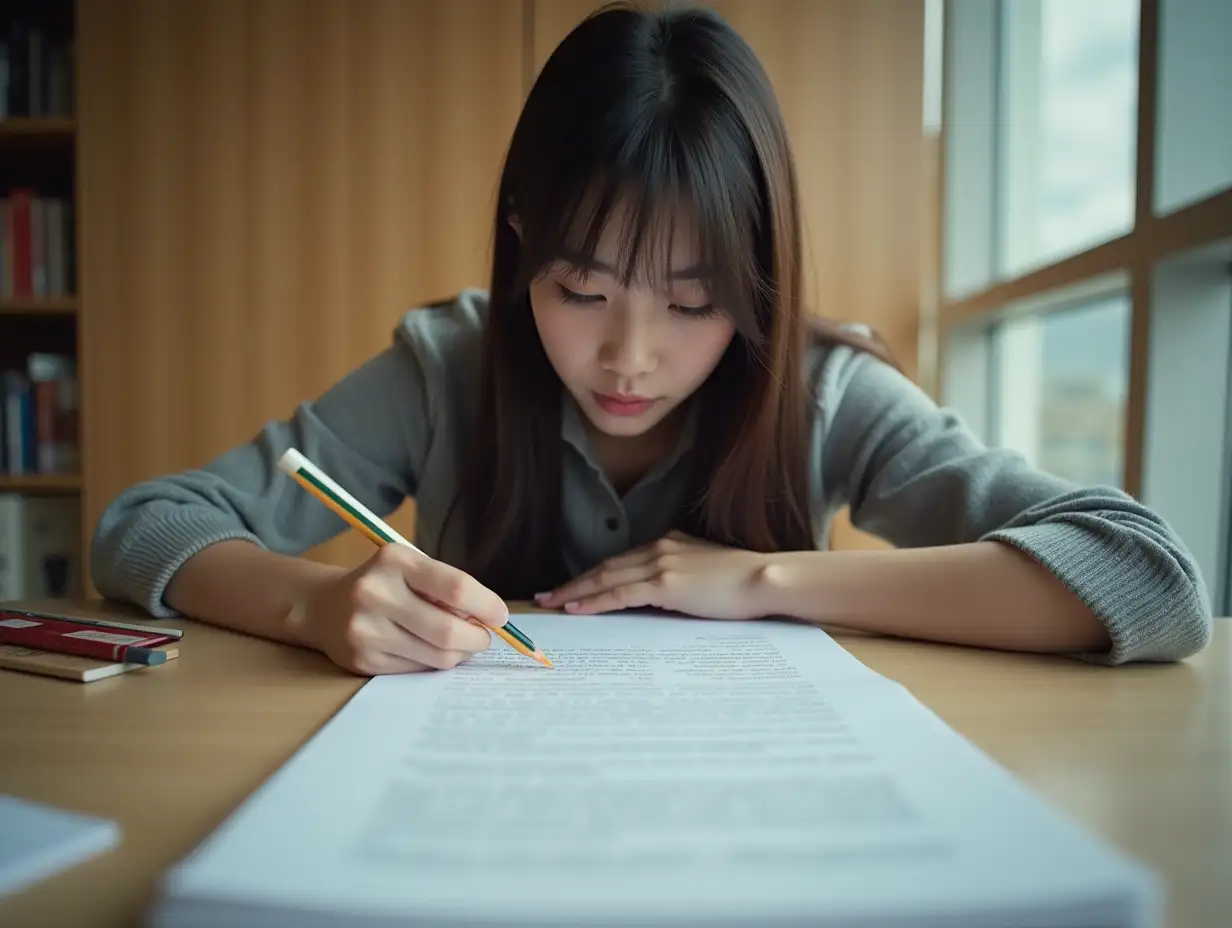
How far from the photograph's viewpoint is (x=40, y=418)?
1899mm

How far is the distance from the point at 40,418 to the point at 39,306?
0.25 metres

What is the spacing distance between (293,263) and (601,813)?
182 centimetres

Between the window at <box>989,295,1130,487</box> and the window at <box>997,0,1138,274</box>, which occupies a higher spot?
the window at <box>997,0,1138,274</box>

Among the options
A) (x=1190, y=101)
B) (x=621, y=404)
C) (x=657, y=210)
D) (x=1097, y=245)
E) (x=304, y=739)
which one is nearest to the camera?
(x=304, y=739)

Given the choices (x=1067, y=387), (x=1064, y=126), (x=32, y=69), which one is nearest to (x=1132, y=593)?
(x=1067, y=387)

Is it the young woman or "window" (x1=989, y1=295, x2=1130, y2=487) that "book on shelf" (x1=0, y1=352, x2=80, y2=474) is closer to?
the young woman

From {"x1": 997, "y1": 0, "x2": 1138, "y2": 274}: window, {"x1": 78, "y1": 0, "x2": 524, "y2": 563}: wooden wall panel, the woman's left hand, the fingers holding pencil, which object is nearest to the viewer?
the fingers holding pencil

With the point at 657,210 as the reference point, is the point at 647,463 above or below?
below

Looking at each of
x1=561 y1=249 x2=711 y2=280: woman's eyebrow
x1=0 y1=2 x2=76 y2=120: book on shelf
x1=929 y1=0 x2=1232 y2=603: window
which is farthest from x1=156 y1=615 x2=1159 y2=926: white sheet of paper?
x1=0 y1=2 x2=76 y2=120: book on shelf

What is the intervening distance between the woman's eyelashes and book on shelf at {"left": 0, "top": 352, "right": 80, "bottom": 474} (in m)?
1.69

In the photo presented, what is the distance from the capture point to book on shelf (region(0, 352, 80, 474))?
1878mm

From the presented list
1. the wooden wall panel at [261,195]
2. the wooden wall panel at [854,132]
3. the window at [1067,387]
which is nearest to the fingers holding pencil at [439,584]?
the window at [1067,387]

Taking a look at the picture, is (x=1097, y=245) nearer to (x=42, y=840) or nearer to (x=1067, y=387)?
(x=1067, y=387)

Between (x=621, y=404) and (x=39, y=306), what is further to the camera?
(x=39, y=306)
